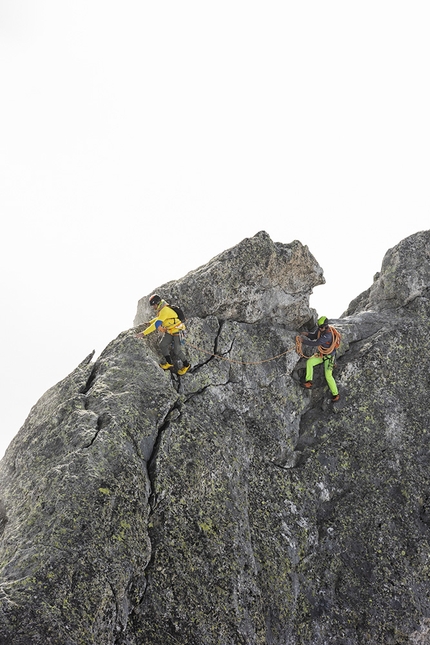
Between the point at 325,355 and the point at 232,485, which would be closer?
the point at 232,485

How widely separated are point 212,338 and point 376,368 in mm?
6179

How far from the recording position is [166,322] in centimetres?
1404

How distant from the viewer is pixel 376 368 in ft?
52.0

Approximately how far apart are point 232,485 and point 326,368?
546 cm

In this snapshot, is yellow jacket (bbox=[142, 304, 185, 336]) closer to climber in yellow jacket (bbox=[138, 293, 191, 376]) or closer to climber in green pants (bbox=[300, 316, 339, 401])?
climber in yellow jacket (bbox=[138, 293, 191, 376])

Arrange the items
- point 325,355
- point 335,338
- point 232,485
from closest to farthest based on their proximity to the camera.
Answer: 1. point 232,485
2. point 325,355
3. point 335,338

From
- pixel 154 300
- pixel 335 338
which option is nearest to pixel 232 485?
pixel 154 300

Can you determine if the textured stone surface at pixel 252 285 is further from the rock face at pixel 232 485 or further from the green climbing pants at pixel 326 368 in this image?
the green climbing pants at pixel 326 368

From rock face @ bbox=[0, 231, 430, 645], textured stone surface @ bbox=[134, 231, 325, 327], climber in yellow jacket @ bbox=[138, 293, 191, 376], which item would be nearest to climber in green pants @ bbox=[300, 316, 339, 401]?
rock face @ bbox=[0, 231, 430, 645]

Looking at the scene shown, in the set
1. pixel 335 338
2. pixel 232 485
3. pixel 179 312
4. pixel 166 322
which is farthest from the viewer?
pixel 335 338

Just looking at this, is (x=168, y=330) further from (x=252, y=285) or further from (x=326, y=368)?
(x=326, y=368)

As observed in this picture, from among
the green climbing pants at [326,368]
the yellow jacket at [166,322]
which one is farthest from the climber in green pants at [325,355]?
the yellow jacket at [166,322]

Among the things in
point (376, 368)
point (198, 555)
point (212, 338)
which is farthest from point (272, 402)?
point (198, 555)

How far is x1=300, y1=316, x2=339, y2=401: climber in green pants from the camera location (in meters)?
15.4
